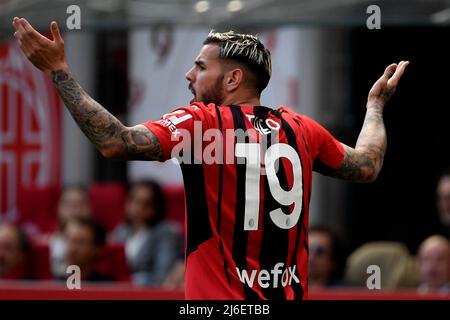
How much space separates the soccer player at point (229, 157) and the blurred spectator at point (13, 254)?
206 inches

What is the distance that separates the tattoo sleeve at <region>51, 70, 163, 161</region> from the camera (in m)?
4.80

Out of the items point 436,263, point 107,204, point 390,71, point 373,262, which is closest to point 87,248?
point 373,262

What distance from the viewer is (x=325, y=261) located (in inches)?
366

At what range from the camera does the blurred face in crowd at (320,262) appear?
9.21 metres

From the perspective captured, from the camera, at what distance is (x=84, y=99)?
15.8 feet

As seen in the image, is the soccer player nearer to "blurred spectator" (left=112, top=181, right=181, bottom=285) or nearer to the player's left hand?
the player's left hand

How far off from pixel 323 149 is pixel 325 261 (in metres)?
4.01

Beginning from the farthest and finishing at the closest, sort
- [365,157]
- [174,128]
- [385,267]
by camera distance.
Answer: [385,267] → [365,157] → [174,128]

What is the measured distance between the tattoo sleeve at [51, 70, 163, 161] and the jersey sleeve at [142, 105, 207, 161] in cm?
5

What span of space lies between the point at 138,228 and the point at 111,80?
3885 millimetres

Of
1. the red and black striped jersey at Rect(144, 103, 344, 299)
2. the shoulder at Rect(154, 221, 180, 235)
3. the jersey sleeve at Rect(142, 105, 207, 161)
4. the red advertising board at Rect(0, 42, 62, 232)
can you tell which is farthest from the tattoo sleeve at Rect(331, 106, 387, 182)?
the red advertising board at Rect(0, 42, 62, 232)

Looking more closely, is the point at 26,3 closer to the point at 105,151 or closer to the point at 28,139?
the point at 28,139

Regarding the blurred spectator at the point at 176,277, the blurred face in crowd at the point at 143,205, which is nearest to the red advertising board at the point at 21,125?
the blurred face in crowd at the point at 143,205

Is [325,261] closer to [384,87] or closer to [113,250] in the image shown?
[113,250]
